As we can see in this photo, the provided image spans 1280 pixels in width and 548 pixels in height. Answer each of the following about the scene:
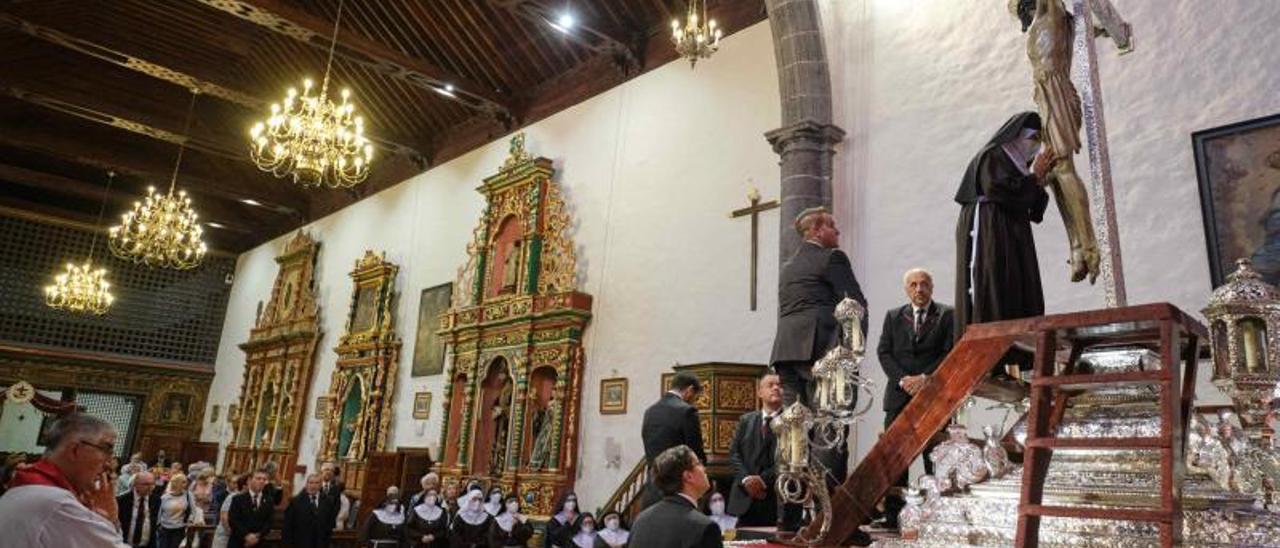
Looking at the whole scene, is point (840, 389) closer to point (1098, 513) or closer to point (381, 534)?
point (1098, 513)

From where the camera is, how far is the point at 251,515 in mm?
9148

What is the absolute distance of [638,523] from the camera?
9.43 ft

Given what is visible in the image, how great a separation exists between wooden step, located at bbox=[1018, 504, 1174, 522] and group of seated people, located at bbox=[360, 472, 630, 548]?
275 inches

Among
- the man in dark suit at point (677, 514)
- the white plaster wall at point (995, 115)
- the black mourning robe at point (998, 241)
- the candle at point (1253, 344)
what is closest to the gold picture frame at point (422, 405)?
the white plaster wall at point (995, 115)

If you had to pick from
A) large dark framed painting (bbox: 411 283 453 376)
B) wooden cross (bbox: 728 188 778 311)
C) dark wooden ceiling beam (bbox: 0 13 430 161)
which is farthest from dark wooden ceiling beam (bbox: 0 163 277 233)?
wooden cross (bbox: 728 188 778 311)

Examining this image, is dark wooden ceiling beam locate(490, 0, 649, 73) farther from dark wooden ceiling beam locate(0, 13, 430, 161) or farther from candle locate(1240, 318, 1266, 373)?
candle locate(1240, 318, 1266, 373)

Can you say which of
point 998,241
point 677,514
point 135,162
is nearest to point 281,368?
point 135,162

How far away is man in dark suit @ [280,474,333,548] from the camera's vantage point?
30.5ft

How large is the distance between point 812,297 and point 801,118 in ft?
12.9

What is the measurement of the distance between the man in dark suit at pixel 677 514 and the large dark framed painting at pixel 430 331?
10.9 metres

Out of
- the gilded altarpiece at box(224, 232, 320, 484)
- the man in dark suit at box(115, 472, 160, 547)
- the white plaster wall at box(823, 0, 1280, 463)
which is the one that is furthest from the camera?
the gilded altarpiece at box(224, 232, 320, 484)

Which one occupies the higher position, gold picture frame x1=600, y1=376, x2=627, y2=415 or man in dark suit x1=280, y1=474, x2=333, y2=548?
gold picture frame x1=600, y1=376, x2=627, y2=415

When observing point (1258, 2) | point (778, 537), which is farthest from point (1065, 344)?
point (1258, 2)

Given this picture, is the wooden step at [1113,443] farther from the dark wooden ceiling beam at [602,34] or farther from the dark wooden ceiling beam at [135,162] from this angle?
the dark wooden ceiling beam at [135,162]
